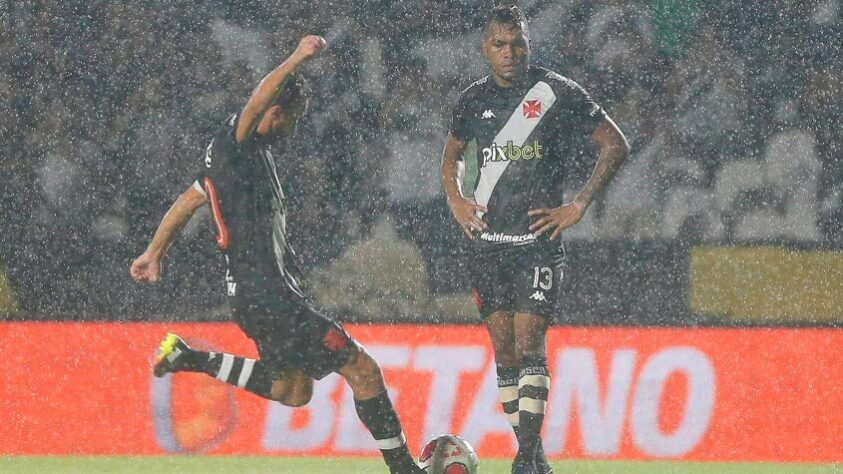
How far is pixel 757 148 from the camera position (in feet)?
32.9

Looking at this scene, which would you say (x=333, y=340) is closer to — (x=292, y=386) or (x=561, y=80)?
(x=292, y=386)

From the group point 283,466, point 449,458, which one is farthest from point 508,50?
point 283,466

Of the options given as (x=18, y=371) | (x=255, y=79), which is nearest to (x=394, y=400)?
(x=18, y=371)

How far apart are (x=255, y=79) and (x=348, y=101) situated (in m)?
0.75

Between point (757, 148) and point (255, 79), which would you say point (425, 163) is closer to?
point (255, 79)

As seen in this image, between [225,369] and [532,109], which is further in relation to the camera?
[532,109]

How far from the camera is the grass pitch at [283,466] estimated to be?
6.31m

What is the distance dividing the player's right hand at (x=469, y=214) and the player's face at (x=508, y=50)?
514mm

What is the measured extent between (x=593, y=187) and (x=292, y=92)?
4.00 feet

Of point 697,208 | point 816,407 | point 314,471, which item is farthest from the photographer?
point 697,208

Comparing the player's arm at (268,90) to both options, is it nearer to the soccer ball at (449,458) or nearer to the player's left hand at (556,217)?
the player's left hand at (556,217)

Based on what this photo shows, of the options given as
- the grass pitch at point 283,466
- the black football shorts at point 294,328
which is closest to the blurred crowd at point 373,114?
the grass pitch at point 283,466

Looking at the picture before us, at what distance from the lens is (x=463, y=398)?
696cm

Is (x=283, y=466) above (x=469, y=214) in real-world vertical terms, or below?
below
